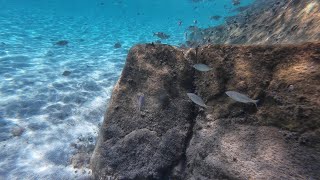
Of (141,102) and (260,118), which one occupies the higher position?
(260,118)

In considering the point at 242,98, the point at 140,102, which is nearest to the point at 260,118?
the point at 242,98

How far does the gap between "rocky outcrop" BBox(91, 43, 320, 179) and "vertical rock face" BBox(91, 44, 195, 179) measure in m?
0.02

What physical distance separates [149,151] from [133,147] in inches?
11.5

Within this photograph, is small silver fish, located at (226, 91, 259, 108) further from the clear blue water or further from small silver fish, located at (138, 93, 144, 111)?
the clear blue water

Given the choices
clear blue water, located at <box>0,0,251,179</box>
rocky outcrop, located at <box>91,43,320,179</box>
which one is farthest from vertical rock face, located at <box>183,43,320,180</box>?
clear blue water, located at <box>0,0,251,179</box>

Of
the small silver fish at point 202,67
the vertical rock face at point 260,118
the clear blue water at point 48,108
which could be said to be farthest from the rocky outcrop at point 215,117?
the clear blue water at point 48,108

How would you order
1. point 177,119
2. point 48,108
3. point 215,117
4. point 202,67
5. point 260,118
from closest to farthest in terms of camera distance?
1. point 260,118
2. point 215,117
3. point 202,67
4. point 177,119
5. point 48,108

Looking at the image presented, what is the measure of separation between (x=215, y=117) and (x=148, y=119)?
1.16 meters

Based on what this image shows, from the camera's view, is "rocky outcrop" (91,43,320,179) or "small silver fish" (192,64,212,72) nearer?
"rocky outcrop" (91,43,320,179)

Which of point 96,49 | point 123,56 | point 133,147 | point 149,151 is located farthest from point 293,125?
point 96,49

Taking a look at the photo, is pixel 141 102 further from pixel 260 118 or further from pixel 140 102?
pixel 260 118

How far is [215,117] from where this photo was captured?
3721 mm

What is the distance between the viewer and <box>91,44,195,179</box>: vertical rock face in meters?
3.98

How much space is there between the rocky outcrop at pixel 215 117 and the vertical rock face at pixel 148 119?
0.02 meters
